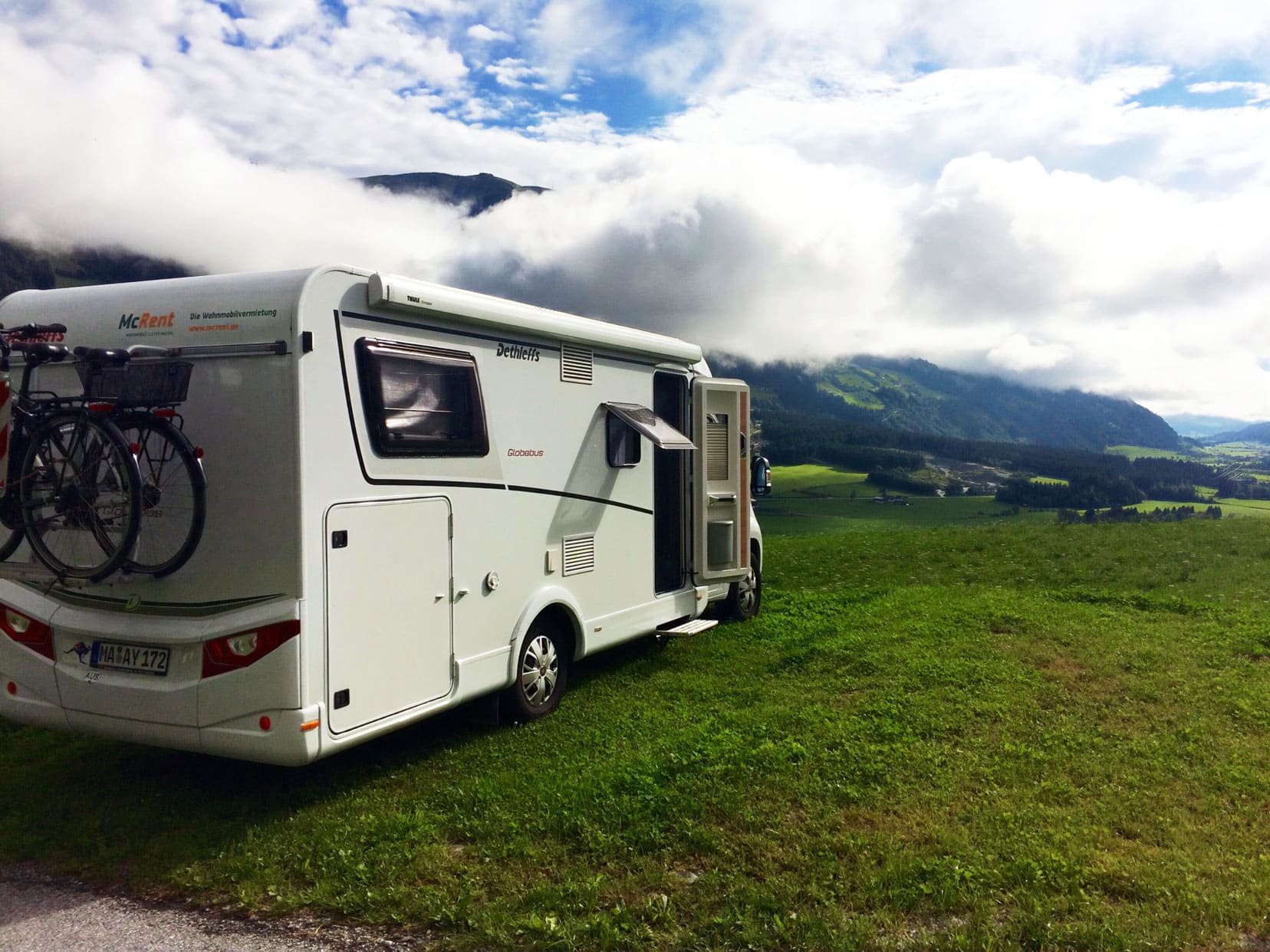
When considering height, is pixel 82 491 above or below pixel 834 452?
below

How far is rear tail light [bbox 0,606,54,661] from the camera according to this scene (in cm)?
546

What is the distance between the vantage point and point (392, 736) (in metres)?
6.66

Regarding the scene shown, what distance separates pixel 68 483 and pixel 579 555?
3539 millimetres

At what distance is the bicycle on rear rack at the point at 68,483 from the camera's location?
16.0 ft

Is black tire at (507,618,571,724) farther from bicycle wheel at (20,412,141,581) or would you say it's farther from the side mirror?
the side mirror

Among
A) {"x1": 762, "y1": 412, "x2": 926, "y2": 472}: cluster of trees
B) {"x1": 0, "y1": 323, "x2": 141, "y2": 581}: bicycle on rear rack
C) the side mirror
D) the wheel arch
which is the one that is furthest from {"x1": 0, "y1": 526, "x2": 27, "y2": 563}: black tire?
{"x1": 762, "y1": 412, "x2": 926, "y2": 472}: cluster of trees

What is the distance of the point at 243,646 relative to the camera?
16.1 ft

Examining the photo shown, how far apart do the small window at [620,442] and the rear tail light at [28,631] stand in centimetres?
411

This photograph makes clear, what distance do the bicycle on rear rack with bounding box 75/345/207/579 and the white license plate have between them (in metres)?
0.44

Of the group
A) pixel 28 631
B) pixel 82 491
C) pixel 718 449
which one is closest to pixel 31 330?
pixel 82 491

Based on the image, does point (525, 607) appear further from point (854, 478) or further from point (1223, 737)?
point (854, 478)

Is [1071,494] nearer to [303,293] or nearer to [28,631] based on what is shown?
[303,293]

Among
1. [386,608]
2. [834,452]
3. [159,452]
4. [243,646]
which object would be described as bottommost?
[243,646]

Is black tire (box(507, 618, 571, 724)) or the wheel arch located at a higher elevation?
the wheel arch
